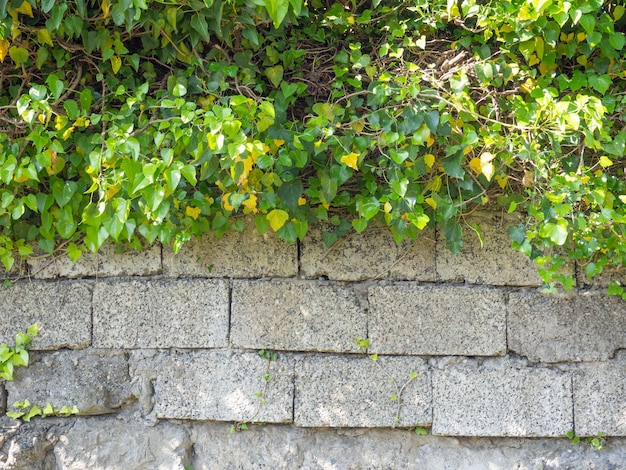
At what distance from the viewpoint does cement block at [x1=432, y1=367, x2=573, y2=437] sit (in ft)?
8.63

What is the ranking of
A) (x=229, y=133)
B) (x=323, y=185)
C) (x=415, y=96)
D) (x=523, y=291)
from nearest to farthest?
(x=229, y=133) → (x=415, y=96) → (x=323, y=185) → (x=523, y=291)

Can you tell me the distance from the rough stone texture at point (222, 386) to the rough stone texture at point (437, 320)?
414mm

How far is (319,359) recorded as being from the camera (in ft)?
8.79

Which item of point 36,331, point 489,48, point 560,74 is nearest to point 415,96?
point 489,48

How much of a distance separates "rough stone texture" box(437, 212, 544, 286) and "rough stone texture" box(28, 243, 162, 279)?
1.17m

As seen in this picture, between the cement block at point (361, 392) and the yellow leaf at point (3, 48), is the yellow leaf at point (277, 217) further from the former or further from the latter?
the yellow leaf at point (3, 48)

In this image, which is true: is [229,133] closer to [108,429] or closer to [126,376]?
[126,376]

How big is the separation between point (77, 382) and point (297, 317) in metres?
0.94

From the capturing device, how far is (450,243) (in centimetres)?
255

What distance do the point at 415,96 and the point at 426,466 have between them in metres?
1.45

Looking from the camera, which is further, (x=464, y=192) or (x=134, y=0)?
(x=464, y=192)

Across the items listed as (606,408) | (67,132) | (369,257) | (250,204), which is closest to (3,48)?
(67,132)

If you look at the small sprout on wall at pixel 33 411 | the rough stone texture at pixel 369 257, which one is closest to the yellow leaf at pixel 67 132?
the rough stone texture at pixel 369 257

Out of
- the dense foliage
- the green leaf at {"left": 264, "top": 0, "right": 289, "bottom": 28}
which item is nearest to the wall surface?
the dense foliage
